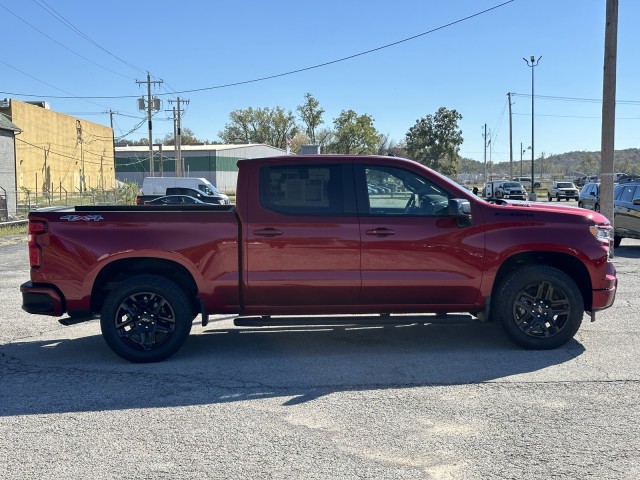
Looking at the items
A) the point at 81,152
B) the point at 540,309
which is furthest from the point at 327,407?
the point at 81,152

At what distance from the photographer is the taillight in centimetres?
630

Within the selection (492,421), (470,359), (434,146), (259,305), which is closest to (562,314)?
(470,359)

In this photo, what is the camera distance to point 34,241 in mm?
6328

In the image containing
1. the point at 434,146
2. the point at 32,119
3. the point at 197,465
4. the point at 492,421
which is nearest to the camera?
the point at 197,465

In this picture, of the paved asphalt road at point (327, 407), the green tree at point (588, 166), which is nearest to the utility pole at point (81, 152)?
the paved asphalt road at point (327, 407)

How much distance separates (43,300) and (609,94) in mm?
11472

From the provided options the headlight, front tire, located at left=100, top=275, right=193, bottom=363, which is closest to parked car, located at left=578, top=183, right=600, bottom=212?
the headlight

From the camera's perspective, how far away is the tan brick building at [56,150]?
1805 inches

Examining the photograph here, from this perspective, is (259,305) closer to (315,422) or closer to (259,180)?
(259,180)

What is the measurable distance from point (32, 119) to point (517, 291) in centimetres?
4803

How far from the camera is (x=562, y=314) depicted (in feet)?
21.7

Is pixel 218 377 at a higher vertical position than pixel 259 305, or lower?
lower

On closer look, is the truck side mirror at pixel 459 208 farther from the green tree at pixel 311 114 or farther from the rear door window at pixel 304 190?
the green tree at pixel 311 114

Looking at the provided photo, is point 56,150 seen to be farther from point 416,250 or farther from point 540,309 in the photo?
point 540,309
